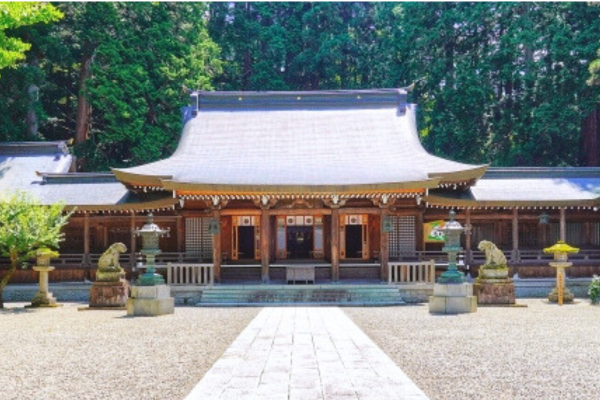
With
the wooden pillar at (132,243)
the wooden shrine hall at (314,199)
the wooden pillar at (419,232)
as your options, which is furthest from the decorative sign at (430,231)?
the wooden pillar at (132,243)

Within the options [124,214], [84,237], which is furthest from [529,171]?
[84,237]

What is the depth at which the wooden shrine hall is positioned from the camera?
67.5 ft

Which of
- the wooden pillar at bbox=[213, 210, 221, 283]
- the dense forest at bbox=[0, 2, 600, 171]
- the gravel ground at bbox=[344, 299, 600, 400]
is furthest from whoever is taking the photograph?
the dense forest at bbox=[0, 2, 600, 171]

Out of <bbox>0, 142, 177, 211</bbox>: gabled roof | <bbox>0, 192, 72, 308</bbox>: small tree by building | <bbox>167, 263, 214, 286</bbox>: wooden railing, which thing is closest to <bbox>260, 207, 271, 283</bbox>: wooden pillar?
<bbox>167, 263, 214, 286</bbox>: wooden railing

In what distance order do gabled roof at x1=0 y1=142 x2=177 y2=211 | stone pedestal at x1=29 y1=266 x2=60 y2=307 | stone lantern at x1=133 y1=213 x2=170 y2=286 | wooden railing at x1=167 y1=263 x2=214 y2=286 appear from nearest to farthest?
stone lantern at x1=133 y1=213 x2=170 y2=286
stone pedestal at x1=29 y1=266 x2=60 y2=307
wooden railing at x1=167 y1=263 x2=214 y2=286
gabled roof at x1=0 y1=142 x2=177 y2=211

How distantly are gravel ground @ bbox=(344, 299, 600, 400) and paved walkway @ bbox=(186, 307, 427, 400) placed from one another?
1.24ft

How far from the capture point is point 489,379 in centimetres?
850

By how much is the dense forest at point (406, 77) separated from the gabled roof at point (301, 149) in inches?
278

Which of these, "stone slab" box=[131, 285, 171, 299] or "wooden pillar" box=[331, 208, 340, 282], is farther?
"wooden pillar" box=[331, 208, 340, 282]

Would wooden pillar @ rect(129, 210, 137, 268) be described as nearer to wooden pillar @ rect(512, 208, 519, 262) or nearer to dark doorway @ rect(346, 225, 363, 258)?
dark doorway @ rect(346, 225, 363, 258)

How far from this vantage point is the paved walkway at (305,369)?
773cm

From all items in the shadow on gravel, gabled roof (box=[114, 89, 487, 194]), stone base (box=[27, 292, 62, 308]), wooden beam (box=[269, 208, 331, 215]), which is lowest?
the shadow on gravel

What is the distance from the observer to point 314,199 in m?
21.4

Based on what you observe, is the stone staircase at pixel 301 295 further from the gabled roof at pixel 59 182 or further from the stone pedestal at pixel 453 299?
the gabled roof at pixel 59 182
